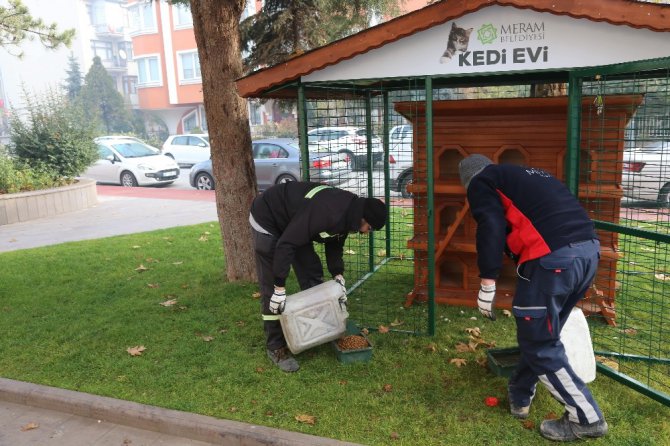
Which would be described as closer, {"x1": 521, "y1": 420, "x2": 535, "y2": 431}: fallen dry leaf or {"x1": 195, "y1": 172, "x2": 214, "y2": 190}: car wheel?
{"x1": 521, "y1": 420, "x2": 535, "y2": 431}: fallen dry leaf

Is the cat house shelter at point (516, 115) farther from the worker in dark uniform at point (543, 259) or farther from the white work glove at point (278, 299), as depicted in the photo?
the white work glove at point (278, 299)

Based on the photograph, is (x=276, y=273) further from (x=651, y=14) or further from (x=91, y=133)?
(x=91, y=133)

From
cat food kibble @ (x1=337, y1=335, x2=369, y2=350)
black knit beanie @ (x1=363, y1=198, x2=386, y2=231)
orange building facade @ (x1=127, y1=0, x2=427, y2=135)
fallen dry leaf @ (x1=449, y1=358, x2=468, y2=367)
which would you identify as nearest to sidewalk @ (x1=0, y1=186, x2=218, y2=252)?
cat food kibble @ (x1=337, y1=335, x2=369, y2=350)

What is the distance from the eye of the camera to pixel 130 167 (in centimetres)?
1988

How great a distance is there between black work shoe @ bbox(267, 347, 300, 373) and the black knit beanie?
138 centimetres

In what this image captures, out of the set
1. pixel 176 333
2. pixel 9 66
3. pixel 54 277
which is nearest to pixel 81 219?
pixel 54 277

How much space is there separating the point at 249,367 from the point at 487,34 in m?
3.34

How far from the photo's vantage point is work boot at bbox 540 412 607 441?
365 centimetres

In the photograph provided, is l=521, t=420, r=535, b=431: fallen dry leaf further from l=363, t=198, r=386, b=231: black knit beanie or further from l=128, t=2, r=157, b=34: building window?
l=128, t=2, r=157, b=34: building window

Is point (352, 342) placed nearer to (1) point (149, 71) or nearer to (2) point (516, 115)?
(2) point (516, 115)

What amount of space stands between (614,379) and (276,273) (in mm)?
2626

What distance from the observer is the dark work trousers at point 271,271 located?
482 cm

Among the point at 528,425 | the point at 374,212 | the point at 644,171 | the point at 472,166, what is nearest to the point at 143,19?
the point at 644,171

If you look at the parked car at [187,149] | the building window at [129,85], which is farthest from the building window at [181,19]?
the building window at [129,85]
